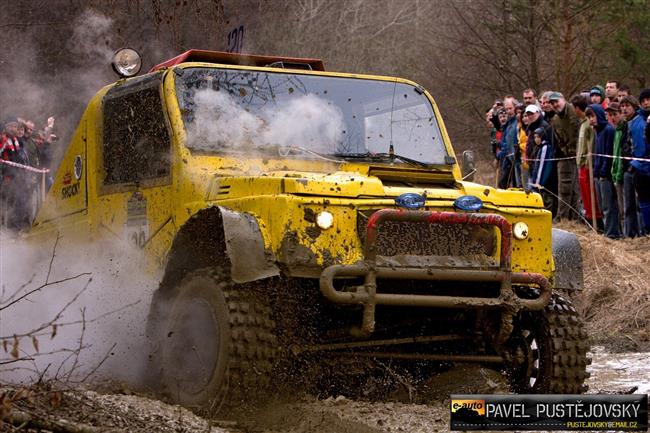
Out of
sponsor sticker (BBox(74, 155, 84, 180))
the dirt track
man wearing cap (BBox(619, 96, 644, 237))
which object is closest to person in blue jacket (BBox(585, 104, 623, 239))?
man wearing cap (BBox(619, 96, 644, 237))

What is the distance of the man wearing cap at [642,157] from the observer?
1333cm

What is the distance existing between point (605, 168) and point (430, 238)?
24.5 feet

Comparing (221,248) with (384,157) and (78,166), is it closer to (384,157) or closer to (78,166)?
(384,157)

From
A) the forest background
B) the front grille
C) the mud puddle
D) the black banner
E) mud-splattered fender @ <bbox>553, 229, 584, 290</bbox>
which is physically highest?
→ the forest background

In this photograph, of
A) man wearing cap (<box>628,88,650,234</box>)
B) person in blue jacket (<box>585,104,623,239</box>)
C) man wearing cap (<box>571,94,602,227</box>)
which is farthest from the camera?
man wearing cap (<box>571,94,602,227</box>)

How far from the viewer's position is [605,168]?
14.3 meters

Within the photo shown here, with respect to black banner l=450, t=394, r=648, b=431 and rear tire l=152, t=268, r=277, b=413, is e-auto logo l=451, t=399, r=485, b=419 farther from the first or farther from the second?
rear tire l=152, t=268, r=277, b=413

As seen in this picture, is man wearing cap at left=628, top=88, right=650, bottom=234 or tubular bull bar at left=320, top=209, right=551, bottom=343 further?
man wearing cap at left=628, top=88, right=650, bottom=234

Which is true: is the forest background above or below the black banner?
above

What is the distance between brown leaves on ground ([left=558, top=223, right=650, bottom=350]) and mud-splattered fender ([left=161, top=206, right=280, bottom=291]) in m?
4.16

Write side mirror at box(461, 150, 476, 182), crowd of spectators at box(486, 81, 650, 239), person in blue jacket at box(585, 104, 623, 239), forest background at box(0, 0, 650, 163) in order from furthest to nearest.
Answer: forest background at box(0, 0, 650, 163) → person in blue jacket at box(585, 104, 623, 239) → crowd of spectators at box(486, 81, 650, 239) → side mirror at box(461, 150, 476, 182)

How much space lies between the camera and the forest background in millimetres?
17922

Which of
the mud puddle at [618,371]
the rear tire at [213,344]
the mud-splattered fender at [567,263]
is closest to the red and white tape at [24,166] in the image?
the mud puddle at [618,371]

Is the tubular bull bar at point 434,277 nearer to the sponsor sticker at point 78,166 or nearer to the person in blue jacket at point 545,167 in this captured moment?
the sponsor sticker at point 78,166
